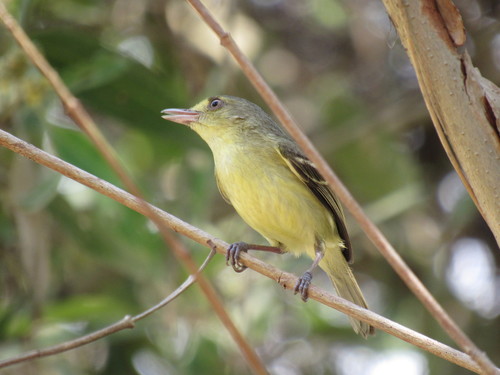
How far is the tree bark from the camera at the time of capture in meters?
2.04

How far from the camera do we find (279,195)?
3670 mm

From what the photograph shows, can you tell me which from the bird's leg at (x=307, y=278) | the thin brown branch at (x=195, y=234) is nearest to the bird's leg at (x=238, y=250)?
the bird's leg at (x=307, y=278)

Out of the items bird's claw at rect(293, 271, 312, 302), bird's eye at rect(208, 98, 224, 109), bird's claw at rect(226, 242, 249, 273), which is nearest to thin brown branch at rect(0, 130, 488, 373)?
bird's claw at rect(293, 271, 312, 302)

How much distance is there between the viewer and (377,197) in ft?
18.4

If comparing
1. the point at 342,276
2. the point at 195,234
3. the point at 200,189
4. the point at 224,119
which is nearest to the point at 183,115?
the point at 224,119

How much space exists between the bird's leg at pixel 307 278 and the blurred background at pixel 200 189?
78 cm

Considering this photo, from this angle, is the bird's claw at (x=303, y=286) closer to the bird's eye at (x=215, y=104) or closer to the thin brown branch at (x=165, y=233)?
the bird's eye at (x=215, y=104)

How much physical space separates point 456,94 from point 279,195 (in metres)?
1.68

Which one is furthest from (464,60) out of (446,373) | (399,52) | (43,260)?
(399,52)

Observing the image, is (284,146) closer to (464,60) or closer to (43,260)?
(43,260)

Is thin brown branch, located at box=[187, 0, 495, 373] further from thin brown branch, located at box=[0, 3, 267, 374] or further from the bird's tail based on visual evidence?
the bird's tail

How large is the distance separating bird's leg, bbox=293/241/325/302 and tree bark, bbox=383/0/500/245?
0.95 metres

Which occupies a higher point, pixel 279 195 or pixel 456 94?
pixel 456 94

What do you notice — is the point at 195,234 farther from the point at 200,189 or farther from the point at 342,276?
the point at 200,189
